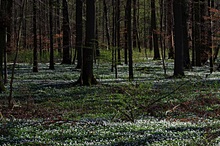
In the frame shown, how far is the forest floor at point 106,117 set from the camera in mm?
8587

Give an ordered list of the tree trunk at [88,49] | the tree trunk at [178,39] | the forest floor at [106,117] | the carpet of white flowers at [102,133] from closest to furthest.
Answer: the carpet of white flowers at [102,133]
the forest floor at [106,117]
the tree trunk at [88,49]
the tree trunk at [178,39]

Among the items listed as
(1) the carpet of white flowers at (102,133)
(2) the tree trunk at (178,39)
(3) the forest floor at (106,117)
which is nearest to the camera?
(1) the carpet of white flowers at (102,133)

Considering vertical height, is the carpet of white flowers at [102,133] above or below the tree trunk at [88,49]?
below

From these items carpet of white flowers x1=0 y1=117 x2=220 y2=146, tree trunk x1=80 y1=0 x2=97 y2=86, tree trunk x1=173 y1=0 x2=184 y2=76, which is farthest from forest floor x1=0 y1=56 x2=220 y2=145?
tree trunk x1=173 y1=0 x2=184 y2=76

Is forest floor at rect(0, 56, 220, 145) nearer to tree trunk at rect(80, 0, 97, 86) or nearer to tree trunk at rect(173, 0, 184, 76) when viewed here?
tree trunk at rect(80, 0, 97, 86)

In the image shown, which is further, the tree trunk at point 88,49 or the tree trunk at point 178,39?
the tree trunk at point 178,39

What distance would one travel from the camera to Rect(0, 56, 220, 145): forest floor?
8.59m

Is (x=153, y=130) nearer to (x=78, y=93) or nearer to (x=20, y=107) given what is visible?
(x=20, y=107)

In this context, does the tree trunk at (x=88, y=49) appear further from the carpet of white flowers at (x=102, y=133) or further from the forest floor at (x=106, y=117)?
the carpet of white flowers at (x=102, y=133)

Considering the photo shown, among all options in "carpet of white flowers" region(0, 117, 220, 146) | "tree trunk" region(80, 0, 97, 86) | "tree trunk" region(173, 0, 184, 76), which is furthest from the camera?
"tree trunk" region(173, 0, 184, 76)

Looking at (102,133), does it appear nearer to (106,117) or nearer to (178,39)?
(106,117)

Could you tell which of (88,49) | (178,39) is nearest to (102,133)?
(88,49)

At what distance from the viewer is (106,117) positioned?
12266 millimetres

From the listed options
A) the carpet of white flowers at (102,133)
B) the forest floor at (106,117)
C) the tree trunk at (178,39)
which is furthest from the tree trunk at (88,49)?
the carpet of white flowers at (102,133)
